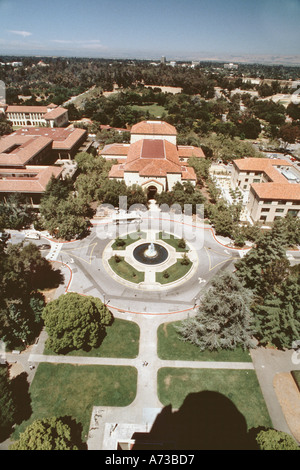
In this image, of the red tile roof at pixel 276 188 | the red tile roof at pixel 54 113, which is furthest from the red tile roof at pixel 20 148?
the red tile roof at pixel 276 188

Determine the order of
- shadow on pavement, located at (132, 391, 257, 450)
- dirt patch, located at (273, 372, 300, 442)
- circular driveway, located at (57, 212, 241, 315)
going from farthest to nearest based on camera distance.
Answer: circular driveway, located at (57, 212, 241, 315) < dirt patch, located at (273, 372, 300, 442) < shadow on pavement, located at (132, 391, 257, 450)

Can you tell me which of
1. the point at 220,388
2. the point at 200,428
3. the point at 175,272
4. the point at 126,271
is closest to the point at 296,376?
the point at 220,388

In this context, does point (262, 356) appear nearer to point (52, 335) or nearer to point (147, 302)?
point (147, 302)

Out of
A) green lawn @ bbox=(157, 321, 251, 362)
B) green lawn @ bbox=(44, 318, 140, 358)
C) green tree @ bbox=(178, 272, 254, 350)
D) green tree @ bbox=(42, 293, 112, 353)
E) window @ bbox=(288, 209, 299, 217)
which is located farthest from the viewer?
window @ bbox=(288, 209, 299, 217)

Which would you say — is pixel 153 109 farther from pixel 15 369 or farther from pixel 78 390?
pixel 78 390

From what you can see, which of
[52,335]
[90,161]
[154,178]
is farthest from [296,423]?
[90,161]

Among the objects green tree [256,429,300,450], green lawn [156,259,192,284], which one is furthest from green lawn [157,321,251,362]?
green lawn [156,259,192,284]

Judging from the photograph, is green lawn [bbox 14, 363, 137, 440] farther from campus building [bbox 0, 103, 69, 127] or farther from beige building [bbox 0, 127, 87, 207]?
campus building [bbox 0, 103, 69, 127]

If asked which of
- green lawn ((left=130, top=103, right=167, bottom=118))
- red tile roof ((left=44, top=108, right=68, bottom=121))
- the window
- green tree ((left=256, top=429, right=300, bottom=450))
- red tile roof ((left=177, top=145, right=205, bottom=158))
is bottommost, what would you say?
green tree ((left=256, top=429, right=300, bottom=450))
